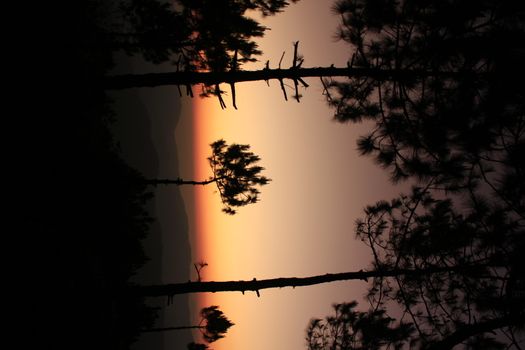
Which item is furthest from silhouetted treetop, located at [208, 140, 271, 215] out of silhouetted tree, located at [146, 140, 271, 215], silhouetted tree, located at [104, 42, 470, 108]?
silhouetted tree, located at [104, 42, 470, 108]

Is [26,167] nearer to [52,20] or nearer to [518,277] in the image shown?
[52,20]

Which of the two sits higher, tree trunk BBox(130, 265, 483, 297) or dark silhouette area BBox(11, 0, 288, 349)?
dark silhouette area BBox(11, 0, 288, 349)

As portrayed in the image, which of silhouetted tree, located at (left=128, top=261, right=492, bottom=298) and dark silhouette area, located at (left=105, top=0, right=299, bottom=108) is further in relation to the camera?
dark silhouette area, located at (left=105, top=0, right=299, bottom=108)

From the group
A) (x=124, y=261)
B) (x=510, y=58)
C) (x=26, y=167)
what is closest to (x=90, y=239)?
(x=124, y=261)

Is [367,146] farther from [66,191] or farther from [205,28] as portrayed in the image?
[66,191]

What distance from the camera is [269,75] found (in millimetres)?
4531

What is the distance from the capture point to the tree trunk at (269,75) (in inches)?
162

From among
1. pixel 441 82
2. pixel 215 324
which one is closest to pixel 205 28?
pixel 441 82

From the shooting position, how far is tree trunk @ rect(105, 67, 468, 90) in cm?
411

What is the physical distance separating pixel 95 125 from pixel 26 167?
967 centimetres

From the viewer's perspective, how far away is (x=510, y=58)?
3186mm

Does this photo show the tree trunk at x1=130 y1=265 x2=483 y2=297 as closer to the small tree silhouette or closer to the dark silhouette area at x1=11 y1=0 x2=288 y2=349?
the dark silhouette area at x1=11 y1=0 x2=288 y2=349

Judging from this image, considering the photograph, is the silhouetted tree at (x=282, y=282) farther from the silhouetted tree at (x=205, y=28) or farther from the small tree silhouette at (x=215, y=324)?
the silhouetted tree at (x=205, y=28)

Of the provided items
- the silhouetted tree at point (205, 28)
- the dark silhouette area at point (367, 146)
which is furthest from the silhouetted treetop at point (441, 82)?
the silhouetted tree at point (205, 28)
